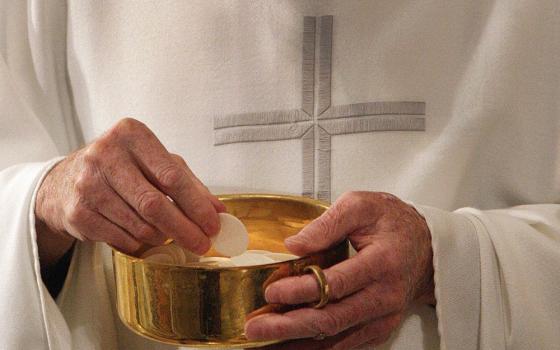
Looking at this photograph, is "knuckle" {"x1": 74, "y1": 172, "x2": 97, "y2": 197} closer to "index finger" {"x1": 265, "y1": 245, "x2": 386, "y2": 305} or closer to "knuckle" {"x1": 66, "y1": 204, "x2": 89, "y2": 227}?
"knuckle" {"x1": 66, "y1": 204, "x2": 89, "y2": 227}

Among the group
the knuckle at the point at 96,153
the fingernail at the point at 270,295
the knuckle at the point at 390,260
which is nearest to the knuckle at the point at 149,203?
the knuckle at the point at 96,153

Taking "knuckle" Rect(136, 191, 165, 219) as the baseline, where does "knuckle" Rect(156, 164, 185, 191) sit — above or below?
above

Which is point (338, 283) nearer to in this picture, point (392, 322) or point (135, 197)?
point (392, 322)

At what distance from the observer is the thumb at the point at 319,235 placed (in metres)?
1.33

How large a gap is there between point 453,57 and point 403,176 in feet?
0.89

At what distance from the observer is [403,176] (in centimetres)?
184

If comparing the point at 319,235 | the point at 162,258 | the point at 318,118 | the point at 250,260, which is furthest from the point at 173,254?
the point at 318,118

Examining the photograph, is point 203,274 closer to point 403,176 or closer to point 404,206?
point 404,206

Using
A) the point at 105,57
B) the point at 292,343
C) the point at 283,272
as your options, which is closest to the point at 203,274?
the point at 283,272

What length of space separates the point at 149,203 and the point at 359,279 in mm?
348

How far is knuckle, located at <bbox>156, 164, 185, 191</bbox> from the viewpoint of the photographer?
1.37 metres

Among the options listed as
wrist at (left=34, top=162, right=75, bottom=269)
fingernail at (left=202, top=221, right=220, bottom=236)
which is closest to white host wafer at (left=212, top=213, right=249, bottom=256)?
fingernail at (left=202, top=221, right=220, bottom=236)

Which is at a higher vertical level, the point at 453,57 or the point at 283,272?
the point at 453,57

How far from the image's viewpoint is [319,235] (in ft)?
4.37
